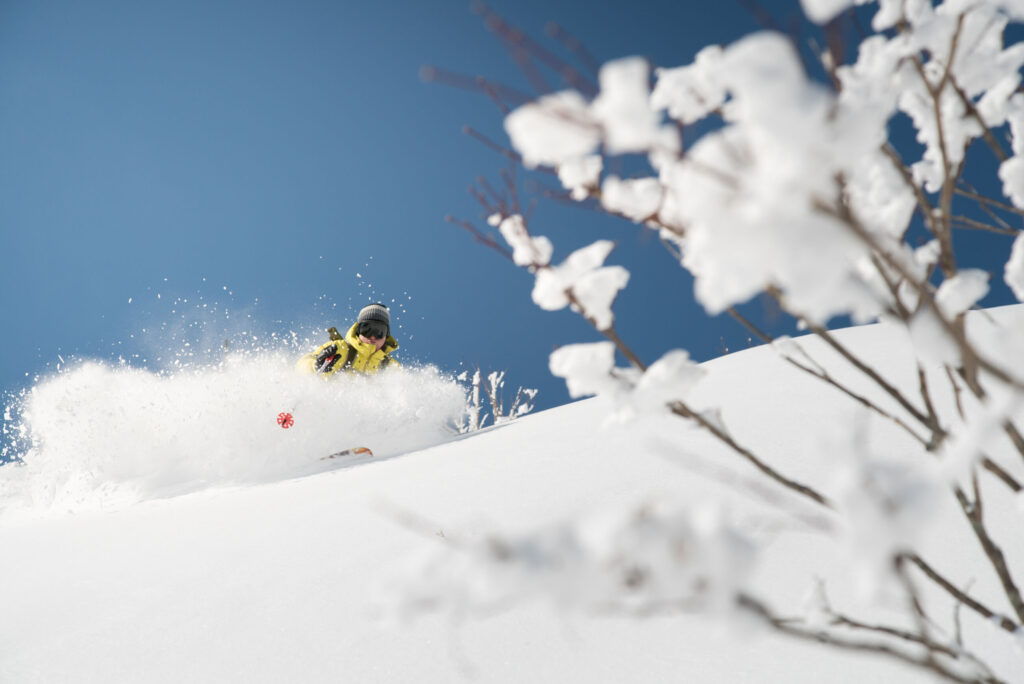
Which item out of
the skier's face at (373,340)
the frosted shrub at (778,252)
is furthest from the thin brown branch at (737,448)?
the skier's face at (373,340)

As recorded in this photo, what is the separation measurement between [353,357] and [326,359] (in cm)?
40

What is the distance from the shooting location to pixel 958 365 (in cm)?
54

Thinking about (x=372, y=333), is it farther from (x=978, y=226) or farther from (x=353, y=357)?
(x=978, y=226)

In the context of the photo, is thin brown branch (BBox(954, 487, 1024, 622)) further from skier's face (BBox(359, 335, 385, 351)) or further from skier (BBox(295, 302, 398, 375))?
skier's face (BBox(359, 335, 385, 351))

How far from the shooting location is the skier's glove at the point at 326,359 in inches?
248

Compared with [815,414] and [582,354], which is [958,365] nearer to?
[582,354]

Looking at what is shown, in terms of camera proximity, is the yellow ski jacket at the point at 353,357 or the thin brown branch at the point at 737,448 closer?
the thin brown branch at the point at 737,448

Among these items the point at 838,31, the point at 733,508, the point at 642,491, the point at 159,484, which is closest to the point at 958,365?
the point at 838,31

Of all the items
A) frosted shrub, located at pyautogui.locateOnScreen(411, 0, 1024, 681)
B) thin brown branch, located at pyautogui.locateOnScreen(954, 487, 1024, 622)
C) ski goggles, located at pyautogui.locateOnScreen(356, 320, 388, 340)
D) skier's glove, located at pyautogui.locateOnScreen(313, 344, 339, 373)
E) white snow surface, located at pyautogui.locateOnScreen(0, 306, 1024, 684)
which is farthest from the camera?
ski goggles, located at pyautogui.locateOnScreen(356, 320, 388, 340)

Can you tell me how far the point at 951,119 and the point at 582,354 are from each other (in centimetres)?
64

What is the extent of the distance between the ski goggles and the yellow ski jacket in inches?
3.4

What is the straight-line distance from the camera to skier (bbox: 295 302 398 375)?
20.9 feet

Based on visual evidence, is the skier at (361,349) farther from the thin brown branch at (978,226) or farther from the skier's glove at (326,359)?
the thin brown branch at (978,226)

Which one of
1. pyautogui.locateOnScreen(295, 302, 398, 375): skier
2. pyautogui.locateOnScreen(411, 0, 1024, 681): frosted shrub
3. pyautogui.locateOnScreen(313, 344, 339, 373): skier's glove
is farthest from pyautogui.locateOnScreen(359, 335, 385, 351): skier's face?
pyautogui.locateOnScreen(411, 0, 1024, 681): frosted shrub
